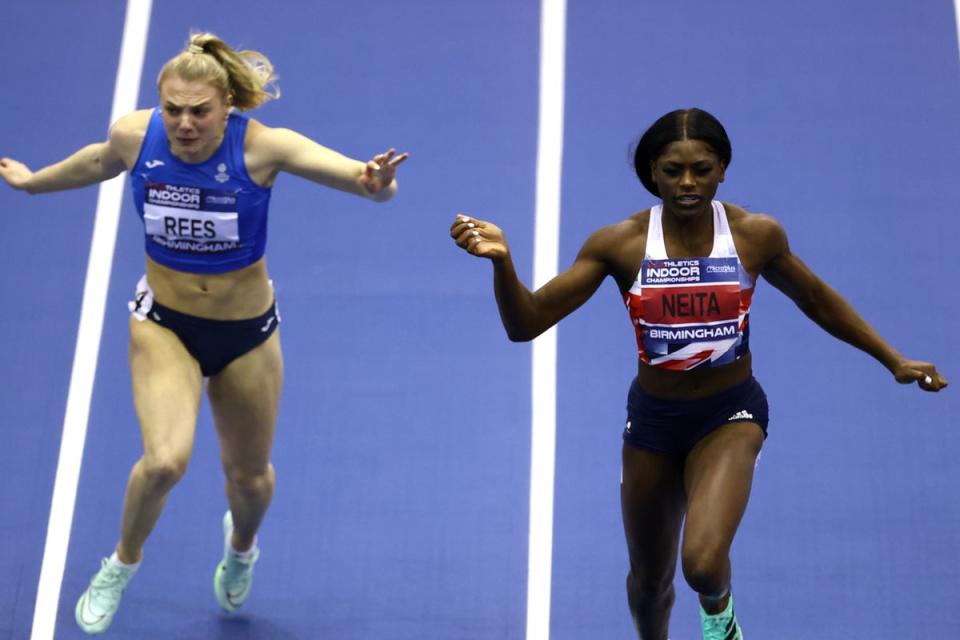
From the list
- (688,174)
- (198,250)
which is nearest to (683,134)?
(688,174)

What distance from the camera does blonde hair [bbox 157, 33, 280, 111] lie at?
18.7ft

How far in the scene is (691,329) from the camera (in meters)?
5.25

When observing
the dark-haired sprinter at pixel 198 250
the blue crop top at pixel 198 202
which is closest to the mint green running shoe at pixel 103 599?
the dark-haired sprinter at pixel 198 250

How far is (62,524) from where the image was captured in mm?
7066

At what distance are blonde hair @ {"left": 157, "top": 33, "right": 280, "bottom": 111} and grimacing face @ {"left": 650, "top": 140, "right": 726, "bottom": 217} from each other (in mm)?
1553

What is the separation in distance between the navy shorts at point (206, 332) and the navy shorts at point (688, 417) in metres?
1.52

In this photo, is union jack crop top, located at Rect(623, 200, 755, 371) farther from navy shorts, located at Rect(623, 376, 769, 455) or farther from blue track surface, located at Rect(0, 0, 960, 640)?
blue track surface, located at Rect(0, 0, 960, 640)

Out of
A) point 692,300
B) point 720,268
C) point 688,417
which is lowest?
point 688,417

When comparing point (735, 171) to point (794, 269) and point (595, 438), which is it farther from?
point (794, 269)

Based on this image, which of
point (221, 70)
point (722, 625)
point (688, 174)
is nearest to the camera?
point (688, 174)

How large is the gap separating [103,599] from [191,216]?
1545 millimetres

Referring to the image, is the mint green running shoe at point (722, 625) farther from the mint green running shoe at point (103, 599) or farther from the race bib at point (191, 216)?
the mint green running shoe at point (103, 599)

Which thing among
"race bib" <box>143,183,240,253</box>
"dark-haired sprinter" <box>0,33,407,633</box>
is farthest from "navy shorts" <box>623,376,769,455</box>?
"race bib" <box>143,183,240,253</box>

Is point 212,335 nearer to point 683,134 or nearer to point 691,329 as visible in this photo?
point 691,329
